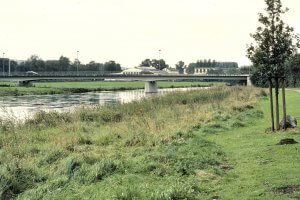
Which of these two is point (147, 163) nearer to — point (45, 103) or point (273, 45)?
point (273, 45)

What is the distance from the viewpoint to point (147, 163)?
41.5 feet

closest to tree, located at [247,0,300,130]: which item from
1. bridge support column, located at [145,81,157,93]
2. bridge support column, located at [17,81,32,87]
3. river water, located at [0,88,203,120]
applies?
river water, located at [0,88,203,120]

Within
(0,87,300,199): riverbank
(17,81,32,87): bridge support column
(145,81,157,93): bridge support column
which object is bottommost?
(0,87,300,199): riverbank

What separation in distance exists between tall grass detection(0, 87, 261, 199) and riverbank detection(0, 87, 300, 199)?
22mm

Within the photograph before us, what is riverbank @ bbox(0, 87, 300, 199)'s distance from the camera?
9938mm

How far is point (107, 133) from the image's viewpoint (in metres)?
20.3

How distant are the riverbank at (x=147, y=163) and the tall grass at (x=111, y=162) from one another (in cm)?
2

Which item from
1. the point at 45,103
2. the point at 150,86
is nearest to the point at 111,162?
the point at 45,103

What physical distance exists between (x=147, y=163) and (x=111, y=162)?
1.11 meters

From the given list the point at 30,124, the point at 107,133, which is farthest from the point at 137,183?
the point at 30,124

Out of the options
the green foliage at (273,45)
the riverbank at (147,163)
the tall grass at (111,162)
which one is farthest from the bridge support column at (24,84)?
the green foliage at (273,45)

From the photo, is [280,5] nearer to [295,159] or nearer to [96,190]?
[295,159]

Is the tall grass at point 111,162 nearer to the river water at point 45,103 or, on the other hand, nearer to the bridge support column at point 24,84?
the river water at point 45,103

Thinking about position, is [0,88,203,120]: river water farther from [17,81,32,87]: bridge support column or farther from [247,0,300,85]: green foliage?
[17,81,32,87]: bridge support column
